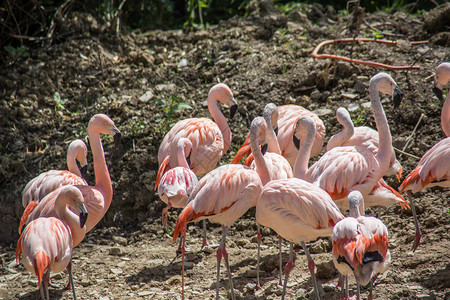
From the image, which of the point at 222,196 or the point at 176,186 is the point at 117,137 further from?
the point at 222,196

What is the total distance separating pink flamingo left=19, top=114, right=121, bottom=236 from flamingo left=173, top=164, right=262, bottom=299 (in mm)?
966

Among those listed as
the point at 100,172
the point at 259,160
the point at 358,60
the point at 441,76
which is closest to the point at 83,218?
the point at 100,172

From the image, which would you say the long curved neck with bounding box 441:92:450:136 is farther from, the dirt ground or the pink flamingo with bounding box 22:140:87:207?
the pink flamingo with bounding box 22:140:87:207

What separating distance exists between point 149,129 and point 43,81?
192cm

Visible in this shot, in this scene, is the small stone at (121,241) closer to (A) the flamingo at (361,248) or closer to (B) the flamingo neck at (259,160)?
(B) the flamingo neck at (259,160)

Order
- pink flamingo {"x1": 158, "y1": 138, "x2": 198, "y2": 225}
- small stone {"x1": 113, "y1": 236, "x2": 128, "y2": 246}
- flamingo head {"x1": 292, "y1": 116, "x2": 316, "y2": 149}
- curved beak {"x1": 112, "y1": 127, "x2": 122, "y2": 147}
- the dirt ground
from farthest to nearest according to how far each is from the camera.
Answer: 1. small stone {"x1": 113, "y1": 236, "x2": 128, "y2": 246}
2. curved beak {"x1": 112, "y1": 127, "x2": 122, "y2": 147}
3. flamingo head {"x1": 292, "y1": 116, "x2": 316, "y2": 149}
4. the dirt ground
5. pink flamingo {"x1": 158, "y1": 138, "x2": 198, "y2": 225}

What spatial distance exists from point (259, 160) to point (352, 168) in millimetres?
856

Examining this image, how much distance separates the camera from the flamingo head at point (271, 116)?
17.5 ft

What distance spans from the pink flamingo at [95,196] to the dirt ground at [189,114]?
2.28 ft

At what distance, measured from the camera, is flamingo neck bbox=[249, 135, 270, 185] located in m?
4.63

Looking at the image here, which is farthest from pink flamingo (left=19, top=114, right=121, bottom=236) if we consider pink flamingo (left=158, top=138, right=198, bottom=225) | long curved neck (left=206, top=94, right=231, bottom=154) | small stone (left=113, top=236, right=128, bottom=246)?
long curved neck (left=206, top=94, right=231, bottom=154)

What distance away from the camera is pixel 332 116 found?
6.46 metres

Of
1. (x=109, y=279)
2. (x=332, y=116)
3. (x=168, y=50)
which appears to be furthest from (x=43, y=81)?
(x=332, y=116)

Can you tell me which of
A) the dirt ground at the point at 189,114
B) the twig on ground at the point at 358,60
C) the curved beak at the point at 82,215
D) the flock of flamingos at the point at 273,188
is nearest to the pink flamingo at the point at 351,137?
the flock of flamingos at the point at 273,188
